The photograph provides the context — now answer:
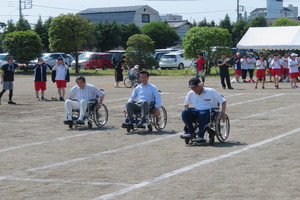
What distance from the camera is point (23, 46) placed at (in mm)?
52062

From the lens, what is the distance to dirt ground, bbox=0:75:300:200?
846cm

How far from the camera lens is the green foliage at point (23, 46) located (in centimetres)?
5191

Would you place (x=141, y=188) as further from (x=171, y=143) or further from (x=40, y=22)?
(x=40, y=22)

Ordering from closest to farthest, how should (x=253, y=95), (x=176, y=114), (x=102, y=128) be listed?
(x=102, y=128)
(x=176, y=114)
(x=253, y=95)

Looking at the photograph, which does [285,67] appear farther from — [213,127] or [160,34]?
[160,34]

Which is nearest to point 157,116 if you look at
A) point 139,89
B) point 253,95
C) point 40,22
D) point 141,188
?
point 139,89

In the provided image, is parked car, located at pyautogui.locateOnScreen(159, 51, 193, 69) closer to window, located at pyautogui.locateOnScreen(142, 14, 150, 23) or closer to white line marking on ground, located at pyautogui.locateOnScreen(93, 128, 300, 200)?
white line marking on ground, located at pyautogui.locateOnScreen(93, 128, 300, 200)

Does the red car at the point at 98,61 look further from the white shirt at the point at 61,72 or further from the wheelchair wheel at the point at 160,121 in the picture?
the wheelchair wheel at the point at 160,121

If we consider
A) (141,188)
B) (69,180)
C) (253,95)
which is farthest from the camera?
(253,95)

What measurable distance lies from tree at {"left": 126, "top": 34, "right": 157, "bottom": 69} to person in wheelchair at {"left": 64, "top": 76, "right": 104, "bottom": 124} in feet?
104

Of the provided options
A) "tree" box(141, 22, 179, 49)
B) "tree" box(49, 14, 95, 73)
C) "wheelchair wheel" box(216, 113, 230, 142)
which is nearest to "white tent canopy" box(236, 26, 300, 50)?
"tree" box(49, 14, 95, 73)

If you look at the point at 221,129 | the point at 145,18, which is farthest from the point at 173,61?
the point at 145,18

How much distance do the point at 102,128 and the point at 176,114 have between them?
3.55 meters

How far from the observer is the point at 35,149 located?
41.8 feet
